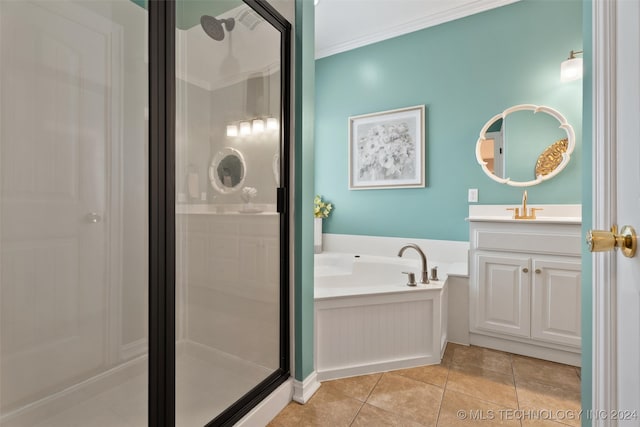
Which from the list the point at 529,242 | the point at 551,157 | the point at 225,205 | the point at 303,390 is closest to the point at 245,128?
the point at 225,205

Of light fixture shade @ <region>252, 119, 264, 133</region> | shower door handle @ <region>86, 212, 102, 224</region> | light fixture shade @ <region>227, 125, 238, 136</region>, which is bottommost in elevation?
shower door handle @ <region>86, 212, 102, 224</region>

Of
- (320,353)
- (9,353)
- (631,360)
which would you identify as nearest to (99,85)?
(9,353)

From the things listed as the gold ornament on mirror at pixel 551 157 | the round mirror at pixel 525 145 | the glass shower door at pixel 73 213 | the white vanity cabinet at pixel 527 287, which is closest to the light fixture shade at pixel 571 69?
the round mirror at pixel 525 145

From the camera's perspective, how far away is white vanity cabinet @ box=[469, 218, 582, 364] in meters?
2.03

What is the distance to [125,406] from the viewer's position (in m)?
0.96

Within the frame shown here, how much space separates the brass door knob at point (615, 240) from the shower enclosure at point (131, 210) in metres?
1.13

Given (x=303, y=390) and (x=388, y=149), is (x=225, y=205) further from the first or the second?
(x=388, y=149)

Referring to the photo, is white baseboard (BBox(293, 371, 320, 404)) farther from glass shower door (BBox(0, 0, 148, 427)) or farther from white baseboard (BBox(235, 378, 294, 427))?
glass shower door (BBox(0, 0, 148, 427))

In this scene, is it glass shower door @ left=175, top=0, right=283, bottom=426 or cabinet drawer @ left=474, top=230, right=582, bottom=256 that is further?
cabinet drawer @ left=474, top=230, right=582, bottom=256

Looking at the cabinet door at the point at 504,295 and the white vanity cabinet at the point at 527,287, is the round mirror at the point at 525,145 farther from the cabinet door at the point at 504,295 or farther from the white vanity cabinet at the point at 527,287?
the cabinet door at the point at 504,295

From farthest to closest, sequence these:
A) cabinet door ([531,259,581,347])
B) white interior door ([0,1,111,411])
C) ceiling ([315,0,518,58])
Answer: ceiling ([315,0,518,58]), cabinet door ([531,259,581,347]), white interior door ([0,1,111,411])

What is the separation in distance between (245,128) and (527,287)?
2.13m

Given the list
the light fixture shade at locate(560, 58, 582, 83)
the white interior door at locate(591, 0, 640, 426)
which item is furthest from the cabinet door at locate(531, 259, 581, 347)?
the white interior door at locate(591, 0, 640, 426)

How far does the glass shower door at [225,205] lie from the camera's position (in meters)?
1.10
